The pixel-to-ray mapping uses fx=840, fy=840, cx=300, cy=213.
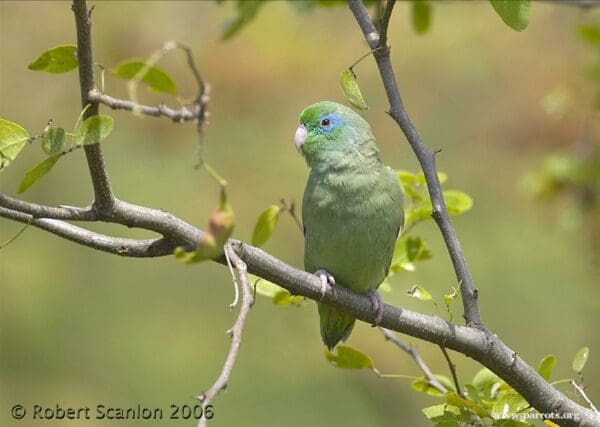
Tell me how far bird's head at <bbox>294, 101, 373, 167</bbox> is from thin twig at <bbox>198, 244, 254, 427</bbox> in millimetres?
1685

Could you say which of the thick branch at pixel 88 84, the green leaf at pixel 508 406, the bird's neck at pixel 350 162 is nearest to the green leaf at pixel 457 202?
the bird's neck at pixel 350 162

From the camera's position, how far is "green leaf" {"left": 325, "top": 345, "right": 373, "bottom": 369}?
3.00 m

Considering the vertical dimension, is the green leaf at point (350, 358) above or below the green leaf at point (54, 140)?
below

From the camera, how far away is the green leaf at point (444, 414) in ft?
8.77

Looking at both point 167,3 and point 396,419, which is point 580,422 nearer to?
point 396,419

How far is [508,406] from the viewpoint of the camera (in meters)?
2.68

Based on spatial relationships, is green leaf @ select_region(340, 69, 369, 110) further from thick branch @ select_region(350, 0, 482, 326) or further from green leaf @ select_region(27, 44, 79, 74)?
green leaf @ select_region(27, 44, 79, 74)

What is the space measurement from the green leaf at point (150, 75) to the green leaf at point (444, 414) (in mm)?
1386

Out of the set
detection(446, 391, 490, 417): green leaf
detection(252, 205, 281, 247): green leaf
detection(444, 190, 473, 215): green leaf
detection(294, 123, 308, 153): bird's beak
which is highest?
detection(294, 123, 308, 153): bird's beak

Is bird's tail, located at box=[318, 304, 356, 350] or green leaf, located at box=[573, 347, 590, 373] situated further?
bird's tail, located at box=[318, 304, 356, 350]

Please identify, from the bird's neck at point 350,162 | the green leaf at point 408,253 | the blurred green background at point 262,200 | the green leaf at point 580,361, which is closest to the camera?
the green leaf at point 580,361

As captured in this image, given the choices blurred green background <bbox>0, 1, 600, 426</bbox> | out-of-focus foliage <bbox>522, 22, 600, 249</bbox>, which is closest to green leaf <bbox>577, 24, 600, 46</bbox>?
out-of-focus foliage <bbox>522, 22, 600, 249</bbox>

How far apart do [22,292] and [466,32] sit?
219 inches

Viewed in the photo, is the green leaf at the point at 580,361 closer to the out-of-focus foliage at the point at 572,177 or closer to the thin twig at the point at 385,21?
the thin twig at the point at 385,21
